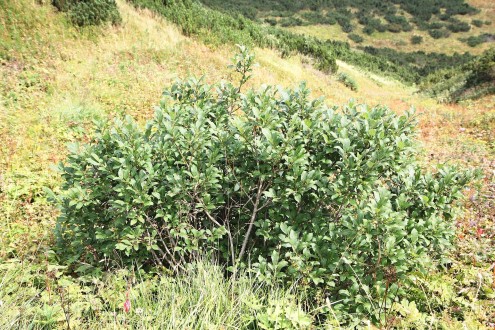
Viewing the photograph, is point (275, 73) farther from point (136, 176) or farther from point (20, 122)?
point (136, 176)

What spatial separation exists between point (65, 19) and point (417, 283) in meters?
12.1

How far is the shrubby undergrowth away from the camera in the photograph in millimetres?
2723

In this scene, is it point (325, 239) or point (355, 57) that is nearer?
point (325, 239)

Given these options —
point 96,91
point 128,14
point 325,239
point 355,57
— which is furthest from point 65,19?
point 355,57

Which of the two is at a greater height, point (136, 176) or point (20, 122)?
point (136, 176)

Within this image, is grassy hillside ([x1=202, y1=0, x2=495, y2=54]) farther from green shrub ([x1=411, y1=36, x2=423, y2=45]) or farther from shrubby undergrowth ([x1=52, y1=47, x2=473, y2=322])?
shrubby undergrowth ([x1=52, y1=47, x2=473, y2=322])

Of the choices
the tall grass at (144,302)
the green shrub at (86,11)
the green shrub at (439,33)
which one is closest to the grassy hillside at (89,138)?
the tall grass at (144,302)

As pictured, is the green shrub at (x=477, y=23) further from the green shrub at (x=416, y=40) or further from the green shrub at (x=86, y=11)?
the green shrub at (x=86, y=11)

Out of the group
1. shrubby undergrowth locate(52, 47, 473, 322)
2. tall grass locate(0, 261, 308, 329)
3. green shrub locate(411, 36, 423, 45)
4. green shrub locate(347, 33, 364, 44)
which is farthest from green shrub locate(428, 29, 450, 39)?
tall grass locate(0, 261, 308, 329)

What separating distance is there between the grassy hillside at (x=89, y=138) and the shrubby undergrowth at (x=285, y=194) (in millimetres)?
305

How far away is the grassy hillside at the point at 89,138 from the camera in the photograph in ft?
9.01

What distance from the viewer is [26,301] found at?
2938mm

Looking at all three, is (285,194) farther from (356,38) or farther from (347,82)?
(356,38)

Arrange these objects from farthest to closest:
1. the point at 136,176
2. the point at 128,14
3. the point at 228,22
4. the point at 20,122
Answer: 1. the point at 228,22
2. the point at 128,14
3. the point at 20,122
4. the point at 136,176
